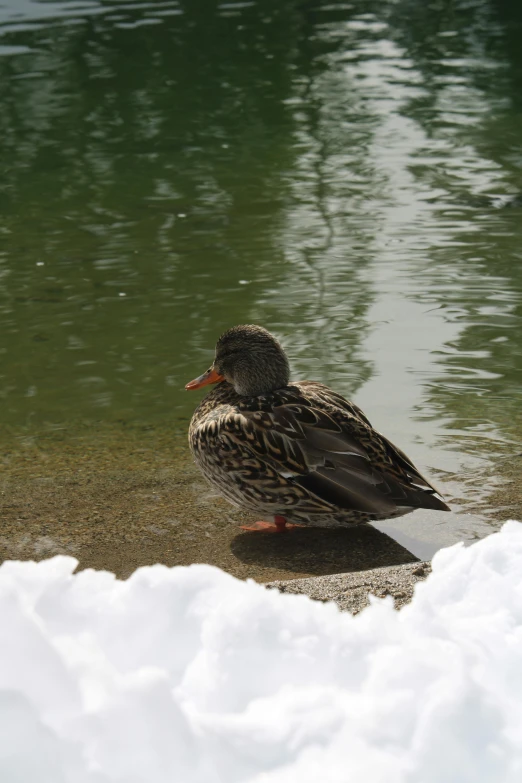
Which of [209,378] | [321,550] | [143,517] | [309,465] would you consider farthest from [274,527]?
[209,378]

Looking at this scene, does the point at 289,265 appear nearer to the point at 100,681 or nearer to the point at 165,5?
the point at 100,681

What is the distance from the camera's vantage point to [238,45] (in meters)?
16.9

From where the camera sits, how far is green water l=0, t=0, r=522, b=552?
6891 mm

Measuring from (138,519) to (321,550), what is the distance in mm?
815

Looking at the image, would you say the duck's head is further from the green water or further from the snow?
the snow

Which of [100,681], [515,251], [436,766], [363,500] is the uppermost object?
[100,681]

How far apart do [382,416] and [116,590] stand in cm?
429

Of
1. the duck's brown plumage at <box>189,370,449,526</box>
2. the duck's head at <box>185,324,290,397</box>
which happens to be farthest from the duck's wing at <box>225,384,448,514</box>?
the duck's head at <box>185,324,290,397</box>

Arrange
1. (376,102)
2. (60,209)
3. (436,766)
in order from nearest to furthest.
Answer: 1. (436,766)
2. (60,209)
3. (376,102)

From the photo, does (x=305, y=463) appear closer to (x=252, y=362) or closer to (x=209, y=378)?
(x=252, y=362)

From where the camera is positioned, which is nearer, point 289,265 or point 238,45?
point 289,265

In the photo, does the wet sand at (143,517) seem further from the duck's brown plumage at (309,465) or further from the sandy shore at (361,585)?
the sandy shore at (361,585)

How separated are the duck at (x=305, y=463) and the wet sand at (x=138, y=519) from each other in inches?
5.6

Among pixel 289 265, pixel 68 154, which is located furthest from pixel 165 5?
pixel 289 265
